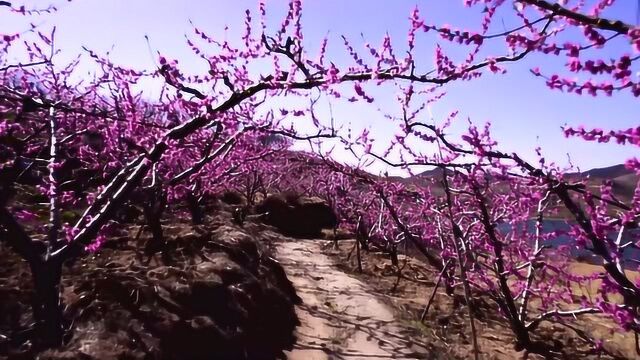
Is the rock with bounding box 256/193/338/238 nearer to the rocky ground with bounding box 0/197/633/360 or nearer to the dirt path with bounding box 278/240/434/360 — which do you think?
the dirt path with bounding box 278/240/434/360

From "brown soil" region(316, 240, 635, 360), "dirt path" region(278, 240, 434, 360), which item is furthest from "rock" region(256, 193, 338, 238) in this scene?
"brown soil" region(316, 240, 635, 360)

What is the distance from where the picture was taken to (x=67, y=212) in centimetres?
881

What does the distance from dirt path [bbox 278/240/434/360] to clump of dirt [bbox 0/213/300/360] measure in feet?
1.42

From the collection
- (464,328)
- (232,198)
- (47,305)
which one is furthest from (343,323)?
(232,198)

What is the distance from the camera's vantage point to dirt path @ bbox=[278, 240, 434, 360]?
21.1 ft

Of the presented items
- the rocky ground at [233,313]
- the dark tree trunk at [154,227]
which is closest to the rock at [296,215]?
the rocky ground at [233,313]

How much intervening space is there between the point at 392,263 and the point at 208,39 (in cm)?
911

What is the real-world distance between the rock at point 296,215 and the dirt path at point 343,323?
7.49 m

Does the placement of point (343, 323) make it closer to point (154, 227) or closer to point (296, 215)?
point (154, 227)

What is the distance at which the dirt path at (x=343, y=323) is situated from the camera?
254 inches

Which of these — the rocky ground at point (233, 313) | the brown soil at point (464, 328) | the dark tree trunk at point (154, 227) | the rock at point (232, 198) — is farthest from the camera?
the rock at point (232, 198)

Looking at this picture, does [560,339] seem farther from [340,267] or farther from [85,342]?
[85,342]

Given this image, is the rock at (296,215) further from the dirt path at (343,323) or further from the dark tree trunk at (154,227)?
the dark tree trunk at (154,227)

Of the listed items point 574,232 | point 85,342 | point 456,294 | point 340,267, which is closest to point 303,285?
point 340,267
